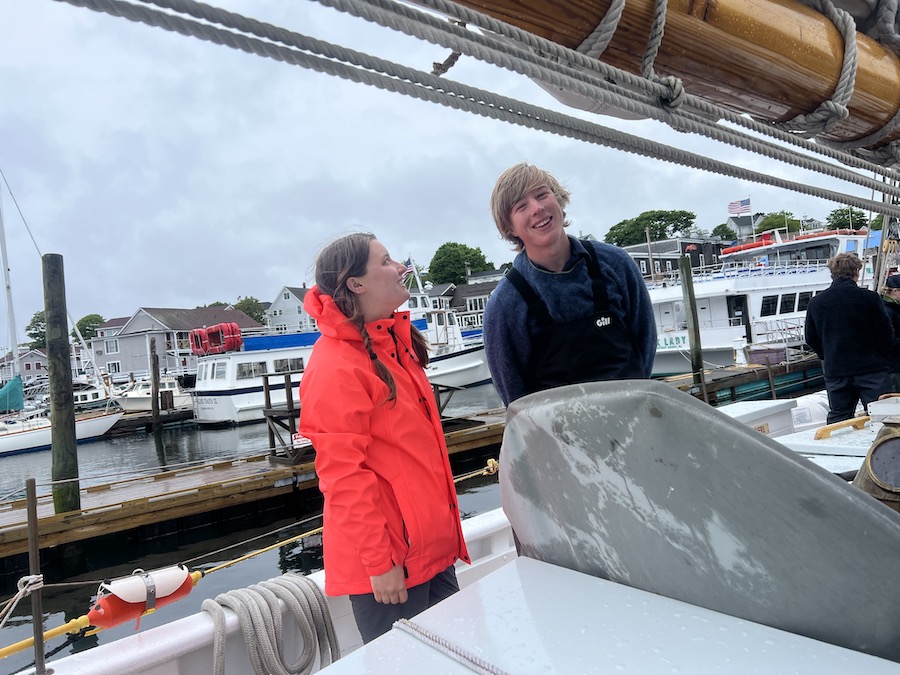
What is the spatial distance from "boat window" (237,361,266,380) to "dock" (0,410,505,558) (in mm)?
14836

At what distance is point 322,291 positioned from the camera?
6.56ft

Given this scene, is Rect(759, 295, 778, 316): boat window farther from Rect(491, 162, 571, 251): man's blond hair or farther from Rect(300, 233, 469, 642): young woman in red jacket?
Rect(300, 233, 469, 642): young woman in red jacket

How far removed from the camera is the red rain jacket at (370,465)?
1.73 m

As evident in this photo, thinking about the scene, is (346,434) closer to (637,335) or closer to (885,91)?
(637,335)

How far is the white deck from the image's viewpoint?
0.81m

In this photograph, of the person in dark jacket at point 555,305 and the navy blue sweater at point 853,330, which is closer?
the person in dark jacket at point 555,305

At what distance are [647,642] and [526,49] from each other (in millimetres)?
1246

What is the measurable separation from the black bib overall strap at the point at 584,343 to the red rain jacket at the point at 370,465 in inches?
19.6

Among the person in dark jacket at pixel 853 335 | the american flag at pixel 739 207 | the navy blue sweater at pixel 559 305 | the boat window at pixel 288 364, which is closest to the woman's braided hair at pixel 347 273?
the navy blue sweater at pixel 559 305

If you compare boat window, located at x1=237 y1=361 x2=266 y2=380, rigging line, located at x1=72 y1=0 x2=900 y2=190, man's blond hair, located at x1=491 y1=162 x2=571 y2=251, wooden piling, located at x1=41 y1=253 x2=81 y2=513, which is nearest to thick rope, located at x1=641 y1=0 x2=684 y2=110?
rigging line, located at x1=72 y1=0 x2=900 y2=190

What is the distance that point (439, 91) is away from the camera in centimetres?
138

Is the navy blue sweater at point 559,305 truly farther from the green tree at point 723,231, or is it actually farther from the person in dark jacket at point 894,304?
the green tree at point 723,231

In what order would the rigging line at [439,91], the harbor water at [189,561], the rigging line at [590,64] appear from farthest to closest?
the harbor water at [189,561] → the rigging line at [590,64] → the rigging line at [439,91]

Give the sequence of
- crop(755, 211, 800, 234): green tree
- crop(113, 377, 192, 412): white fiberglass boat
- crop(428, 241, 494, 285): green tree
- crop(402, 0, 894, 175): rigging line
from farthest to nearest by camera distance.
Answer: crop(428, 241, 494, 285): green tree
crop(755, 211, 800, 234): green tree
crop(113, 377, 192, 412): white fiberglass boat
crop(402, 0, 894, 175): rigging line
